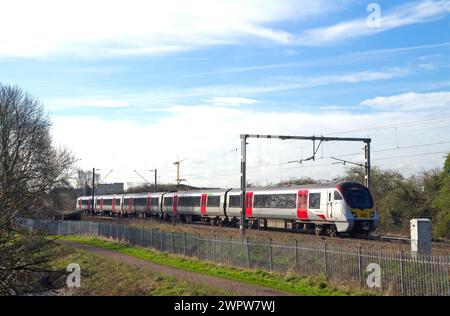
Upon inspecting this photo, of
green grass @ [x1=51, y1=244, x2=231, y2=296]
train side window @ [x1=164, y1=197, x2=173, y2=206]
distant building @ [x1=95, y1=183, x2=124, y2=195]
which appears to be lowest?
green grass @ [x1=51, y1=244, x2=231, y2=296]

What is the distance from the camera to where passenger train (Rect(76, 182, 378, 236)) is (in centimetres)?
3055

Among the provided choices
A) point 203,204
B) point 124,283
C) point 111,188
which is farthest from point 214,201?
point 111,188

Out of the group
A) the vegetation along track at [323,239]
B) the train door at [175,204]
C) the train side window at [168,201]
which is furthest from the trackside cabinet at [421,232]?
the train side window at [168,201]

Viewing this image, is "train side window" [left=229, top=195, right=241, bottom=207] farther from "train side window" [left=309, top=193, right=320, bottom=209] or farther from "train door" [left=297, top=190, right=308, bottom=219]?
"train side window" [left=309, top=193, right=320, bottom=209]

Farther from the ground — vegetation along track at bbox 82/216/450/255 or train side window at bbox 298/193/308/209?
train side window at bbox 298/193/308/209

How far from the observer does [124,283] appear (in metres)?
20.2

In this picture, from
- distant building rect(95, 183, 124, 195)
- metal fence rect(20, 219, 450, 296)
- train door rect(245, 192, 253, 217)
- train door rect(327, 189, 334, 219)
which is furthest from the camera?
distant building rect(95, 183, 124, 195)

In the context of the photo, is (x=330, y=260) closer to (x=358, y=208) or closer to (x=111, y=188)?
(x=358, y=208)

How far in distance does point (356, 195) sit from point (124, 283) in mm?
15753

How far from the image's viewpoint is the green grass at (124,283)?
17555 mm

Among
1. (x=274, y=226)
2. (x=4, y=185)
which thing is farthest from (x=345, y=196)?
(x=4, y=185)

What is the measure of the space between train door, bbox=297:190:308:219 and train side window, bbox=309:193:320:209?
51 centimetres

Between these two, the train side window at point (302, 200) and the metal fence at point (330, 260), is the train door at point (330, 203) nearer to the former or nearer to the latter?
the train side window at point (302, 200)

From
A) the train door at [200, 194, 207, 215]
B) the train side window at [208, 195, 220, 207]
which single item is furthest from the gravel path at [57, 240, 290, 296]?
the train door at [200, 194, 207, 215]
